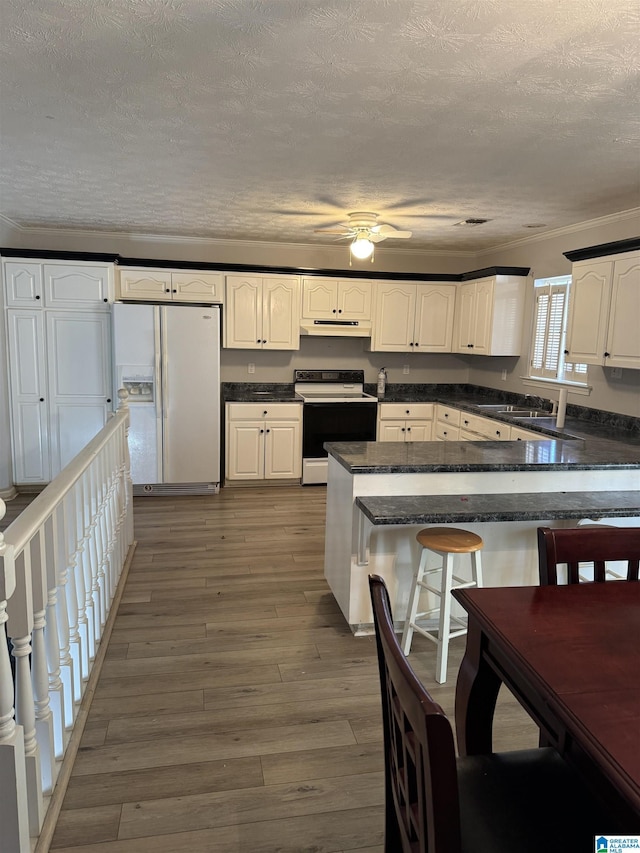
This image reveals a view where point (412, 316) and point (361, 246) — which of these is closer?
point (361, 246)

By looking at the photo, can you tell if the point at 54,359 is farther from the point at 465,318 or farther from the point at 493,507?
the point at 493,507

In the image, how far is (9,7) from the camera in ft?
5.74

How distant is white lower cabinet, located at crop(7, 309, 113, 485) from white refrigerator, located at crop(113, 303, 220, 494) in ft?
1.02

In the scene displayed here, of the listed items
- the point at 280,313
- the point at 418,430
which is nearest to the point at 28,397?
the point at 280,313

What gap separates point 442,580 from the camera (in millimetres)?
2600

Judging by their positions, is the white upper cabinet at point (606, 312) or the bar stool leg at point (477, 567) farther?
the white upper cabinet at point (606, 312)

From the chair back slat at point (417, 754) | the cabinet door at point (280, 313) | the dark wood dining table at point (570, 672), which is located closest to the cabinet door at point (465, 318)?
the cabinet door at point (280, 313)

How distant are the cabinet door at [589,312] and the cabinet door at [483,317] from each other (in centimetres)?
128

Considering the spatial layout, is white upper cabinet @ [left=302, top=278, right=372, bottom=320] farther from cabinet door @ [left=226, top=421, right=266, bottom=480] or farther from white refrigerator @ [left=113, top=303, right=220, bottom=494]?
cabinet door @ [left=226, top=421, right=266, bottom=480]

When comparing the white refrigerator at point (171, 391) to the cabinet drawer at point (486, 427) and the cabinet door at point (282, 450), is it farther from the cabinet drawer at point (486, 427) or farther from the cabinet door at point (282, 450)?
the cabinet drawer at point (486, 427)

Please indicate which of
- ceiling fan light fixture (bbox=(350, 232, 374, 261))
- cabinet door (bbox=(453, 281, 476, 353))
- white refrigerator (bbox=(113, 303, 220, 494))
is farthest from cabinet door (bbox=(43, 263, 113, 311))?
cabinet door (bbox=(453, 281, 476, 353))

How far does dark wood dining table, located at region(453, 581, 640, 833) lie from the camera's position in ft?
3.30

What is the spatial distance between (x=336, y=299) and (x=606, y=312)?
9.21 feet

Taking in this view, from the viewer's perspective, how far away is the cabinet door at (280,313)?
5844 millimetres
